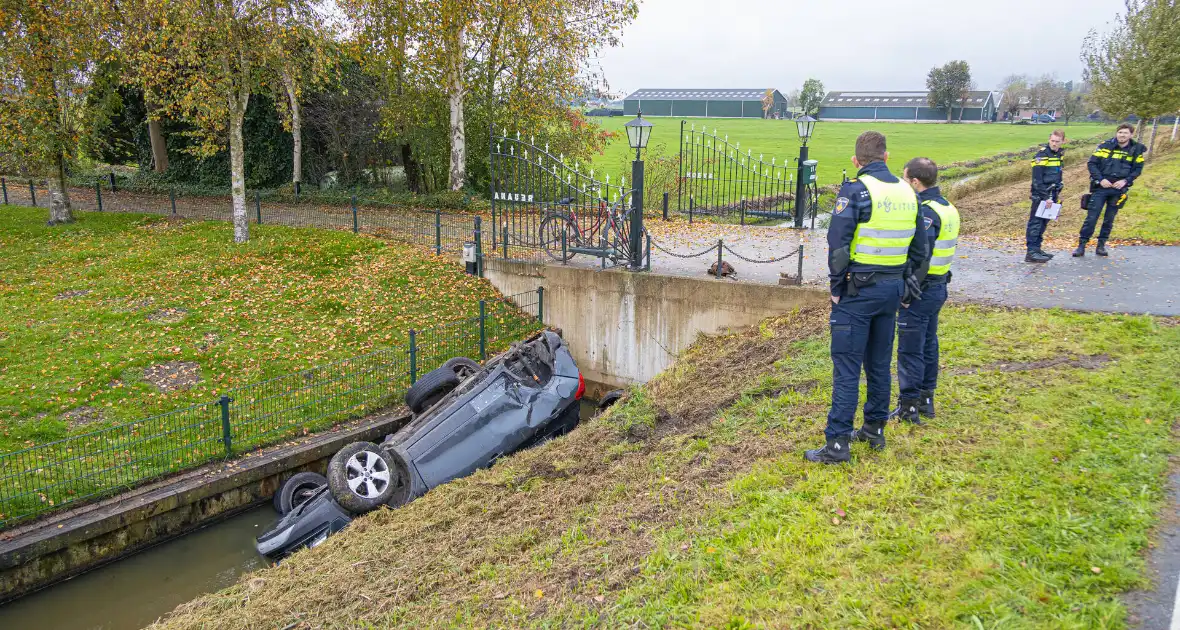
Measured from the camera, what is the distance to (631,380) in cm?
1251

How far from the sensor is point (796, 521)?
15.9 feet

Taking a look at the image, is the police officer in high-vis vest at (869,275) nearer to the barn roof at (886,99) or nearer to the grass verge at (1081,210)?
the grass verge at (1081,210)

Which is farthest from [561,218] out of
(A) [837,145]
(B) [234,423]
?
(A) [837,145]

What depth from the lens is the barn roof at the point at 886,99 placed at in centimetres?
8175

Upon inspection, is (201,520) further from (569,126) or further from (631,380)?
(569,126)

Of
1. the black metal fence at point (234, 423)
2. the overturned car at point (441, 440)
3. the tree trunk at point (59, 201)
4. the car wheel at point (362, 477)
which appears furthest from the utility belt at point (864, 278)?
the tree trunk at point (59, 201)

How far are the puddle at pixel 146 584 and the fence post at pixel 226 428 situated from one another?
36.7 inches

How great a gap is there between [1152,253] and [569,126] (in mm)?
16199

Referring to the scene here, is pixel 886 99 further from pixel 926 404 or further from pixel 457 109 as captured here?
pixel 926 404

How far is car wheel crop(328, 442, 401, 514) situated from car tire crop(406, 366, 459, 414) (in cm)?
200

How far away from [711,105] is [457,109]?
2978 inches

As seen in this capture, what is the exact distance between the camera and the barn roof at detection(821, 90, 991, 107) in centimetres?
8175

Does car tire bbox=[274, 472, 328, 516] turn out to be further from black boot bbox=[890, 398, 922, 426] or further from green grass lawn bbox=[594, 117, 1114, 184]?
green grass lawn bbox=[594, 117, 1114, 184]

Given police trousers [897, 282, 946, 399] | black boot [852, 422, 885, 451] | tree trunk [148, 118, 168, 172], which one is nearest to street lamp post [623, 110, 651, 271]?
police trousers [897, 282, 946, 399]
